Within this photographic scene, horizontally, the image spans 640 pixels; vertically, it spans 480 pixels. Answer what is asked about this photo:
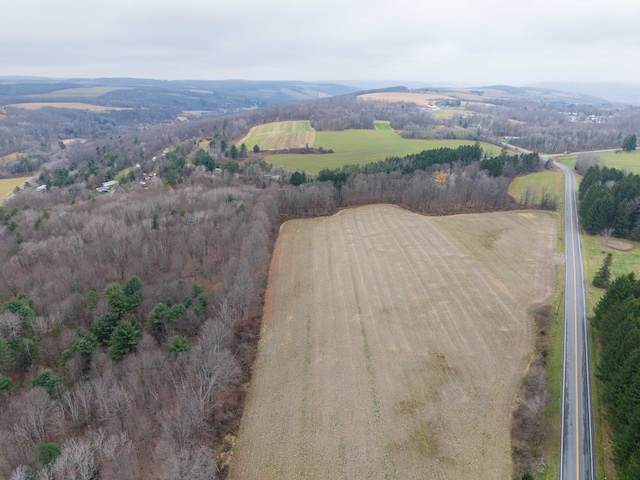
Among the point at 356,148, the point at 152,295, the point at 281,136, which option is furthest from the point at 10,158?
the point at 152,295

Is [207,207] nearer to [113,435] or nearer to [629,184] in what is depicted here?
[113,435]

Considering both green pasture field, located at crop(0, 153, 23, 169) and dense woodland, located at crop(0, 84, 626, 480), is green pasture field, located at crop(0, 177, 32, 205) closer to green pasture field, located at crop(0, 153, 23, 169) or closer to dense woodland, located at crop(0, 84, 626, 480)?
dense woodland, located at crop(0, 84, 626, 480)

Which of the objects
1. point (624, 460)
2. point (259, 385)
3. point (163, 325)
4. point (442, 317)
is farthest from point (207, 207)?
point (624, 460)

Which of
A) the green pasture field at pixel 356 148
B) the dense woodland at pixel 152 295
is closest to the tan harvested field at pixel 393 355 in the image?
the dense woodland at pixel 152 295

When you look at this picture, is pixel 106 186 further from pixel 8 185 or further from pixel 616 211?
pixel 616 211

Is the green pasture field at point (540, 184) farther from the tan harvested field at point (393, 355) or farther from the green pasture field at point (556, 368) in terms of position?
the tan harvested field at point (393, 355)

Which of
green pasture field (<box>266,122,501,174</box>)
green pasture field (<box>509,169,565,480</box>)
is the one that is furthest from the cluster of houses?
green pasture field (<box>509,169,565,480</box>)

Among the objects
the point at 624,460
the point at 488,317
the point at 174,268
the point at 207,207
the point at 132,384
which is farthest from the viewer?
the point at 207,207
